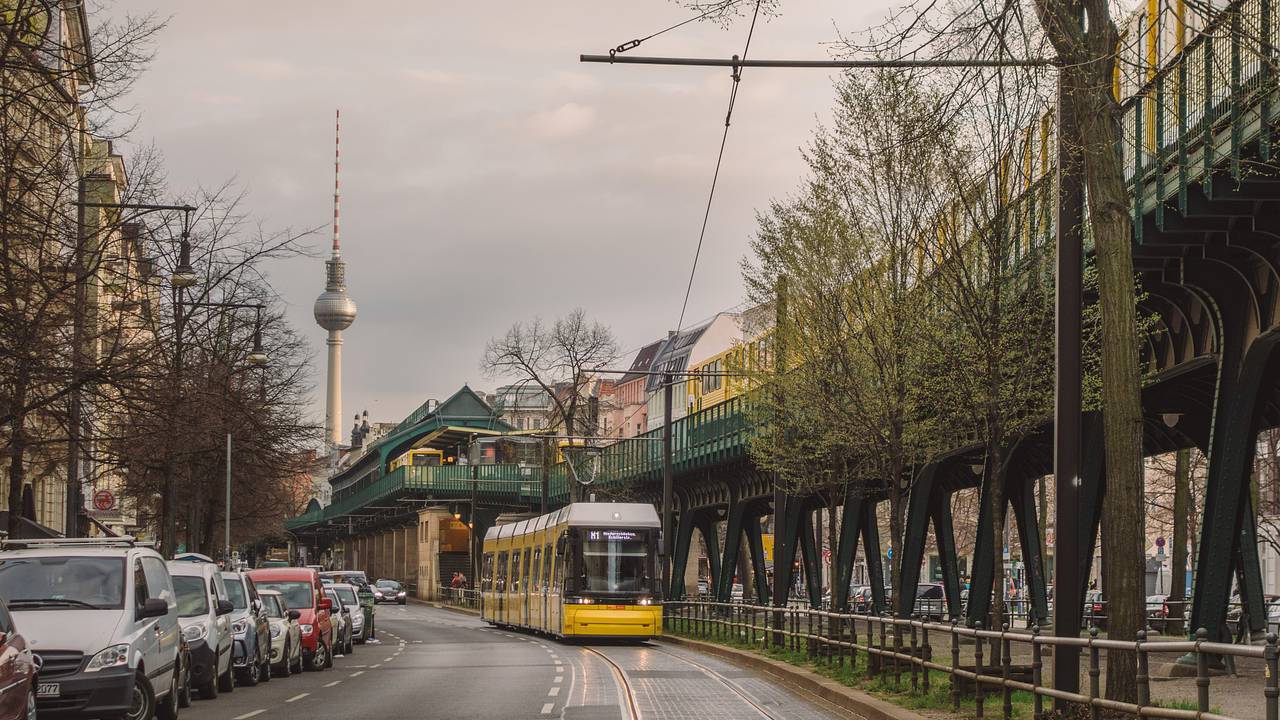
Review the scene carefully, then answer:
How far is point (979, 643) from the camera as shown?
17.9m

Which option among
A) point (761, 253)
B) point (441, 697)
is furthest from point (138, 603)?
point (761, 253)

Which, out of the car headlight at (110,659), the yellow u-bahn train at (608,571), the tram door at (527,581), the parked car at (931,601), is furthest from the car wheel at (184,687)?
the parked car at (931,601)

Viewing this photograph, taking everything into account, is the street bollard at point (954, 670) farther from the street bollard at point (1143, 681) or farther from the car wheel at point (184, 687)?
the car wheel at point (184, 687)

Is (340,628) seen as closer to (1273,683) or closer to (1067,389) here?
(1067,389)

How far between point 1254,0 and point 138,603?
42.2 ft

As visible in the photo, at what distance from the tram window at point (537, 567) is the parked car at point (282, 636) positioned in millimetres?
16610

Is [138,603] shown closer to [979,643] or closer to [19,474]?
[979,643]

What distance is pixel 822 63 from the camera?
1602 centimetres

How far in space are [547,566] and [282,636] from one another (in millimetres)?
17093

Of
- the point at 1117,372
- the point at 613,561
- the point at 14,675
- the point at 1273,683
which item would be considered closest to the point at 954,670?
the point at 1117,372

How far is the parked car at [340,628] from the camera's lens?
132 feet

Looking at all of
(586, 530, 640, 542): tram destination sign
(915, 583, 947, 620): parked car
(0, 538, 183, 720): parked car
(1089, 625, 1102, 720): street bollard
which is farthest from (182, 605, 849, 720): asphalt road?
(915, 583, 947, 620): parked car

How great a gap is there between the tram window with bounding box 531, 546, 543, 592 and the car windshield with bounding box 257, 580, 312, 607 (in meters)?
12.9

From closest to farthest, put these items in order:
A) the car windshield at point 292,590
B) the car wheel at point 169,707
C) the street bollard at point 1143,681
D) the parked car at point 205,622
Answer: the street bollard at point 1143,681 → the car wheel at point 169,707 → the parked car at point 205,622 → the car windshield at point 292,590
